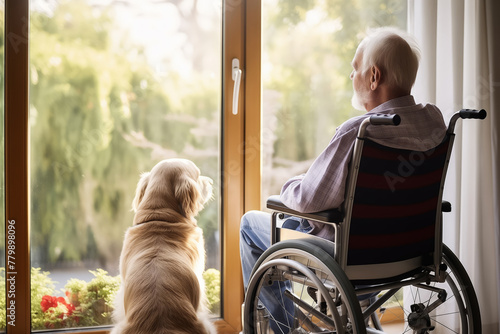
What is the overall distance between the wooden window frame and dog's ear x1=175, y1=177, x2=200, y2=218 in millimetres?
394

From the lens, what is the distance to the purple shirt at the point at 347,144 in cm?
147

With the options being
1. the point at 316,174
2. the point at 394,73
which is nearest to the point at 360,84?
the point at 394,73

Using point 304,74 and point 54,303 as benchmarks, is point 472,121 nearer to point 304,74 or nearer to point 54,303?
point 304,74

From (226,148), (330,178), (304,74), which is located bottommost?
(330,178)

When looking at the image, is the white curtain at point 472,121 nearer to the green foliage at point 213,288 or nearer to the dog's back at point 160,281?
the green foliage at point 213,288

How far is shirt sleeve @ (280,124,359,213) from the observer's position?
1479 millimetres

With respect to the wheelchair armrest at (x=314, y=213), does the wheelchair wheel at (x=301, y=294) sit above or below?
below

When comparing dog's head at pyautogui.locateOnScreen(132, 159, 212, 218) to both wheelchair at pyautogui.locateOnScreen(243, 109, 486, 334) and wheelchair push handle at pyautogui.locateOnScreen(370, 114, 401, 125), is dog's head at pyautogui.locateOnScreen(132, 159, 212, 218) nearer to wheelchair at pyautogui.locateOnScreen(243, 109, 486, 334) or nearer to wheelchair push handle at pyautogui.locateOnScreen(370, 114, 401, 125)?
wheelchair at pyautogui.locateOnScreen(243, 109, 486, 334)

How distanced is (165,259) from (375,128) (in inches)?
34.4

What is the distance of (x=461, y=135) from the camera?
2.37 metres

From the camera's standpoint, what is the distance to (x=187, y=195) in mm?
1989

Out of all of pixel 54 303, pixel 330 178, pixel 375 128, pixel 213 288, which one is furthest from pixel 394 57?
pixel 54 303

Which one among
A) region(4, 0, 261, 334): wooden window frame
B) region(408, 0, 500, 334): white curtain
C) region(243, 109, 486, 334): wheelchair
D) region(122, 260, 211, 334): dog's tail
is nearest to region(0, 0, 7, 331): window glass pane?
region(4, 0, 261, 334): wooden window frame

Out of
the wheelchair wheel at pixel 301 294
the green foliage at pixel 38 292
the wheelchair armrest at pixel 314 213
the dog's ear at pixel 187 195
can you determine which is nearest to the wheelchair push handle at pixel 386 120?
the wheelchair armrest at pixel 314 213
